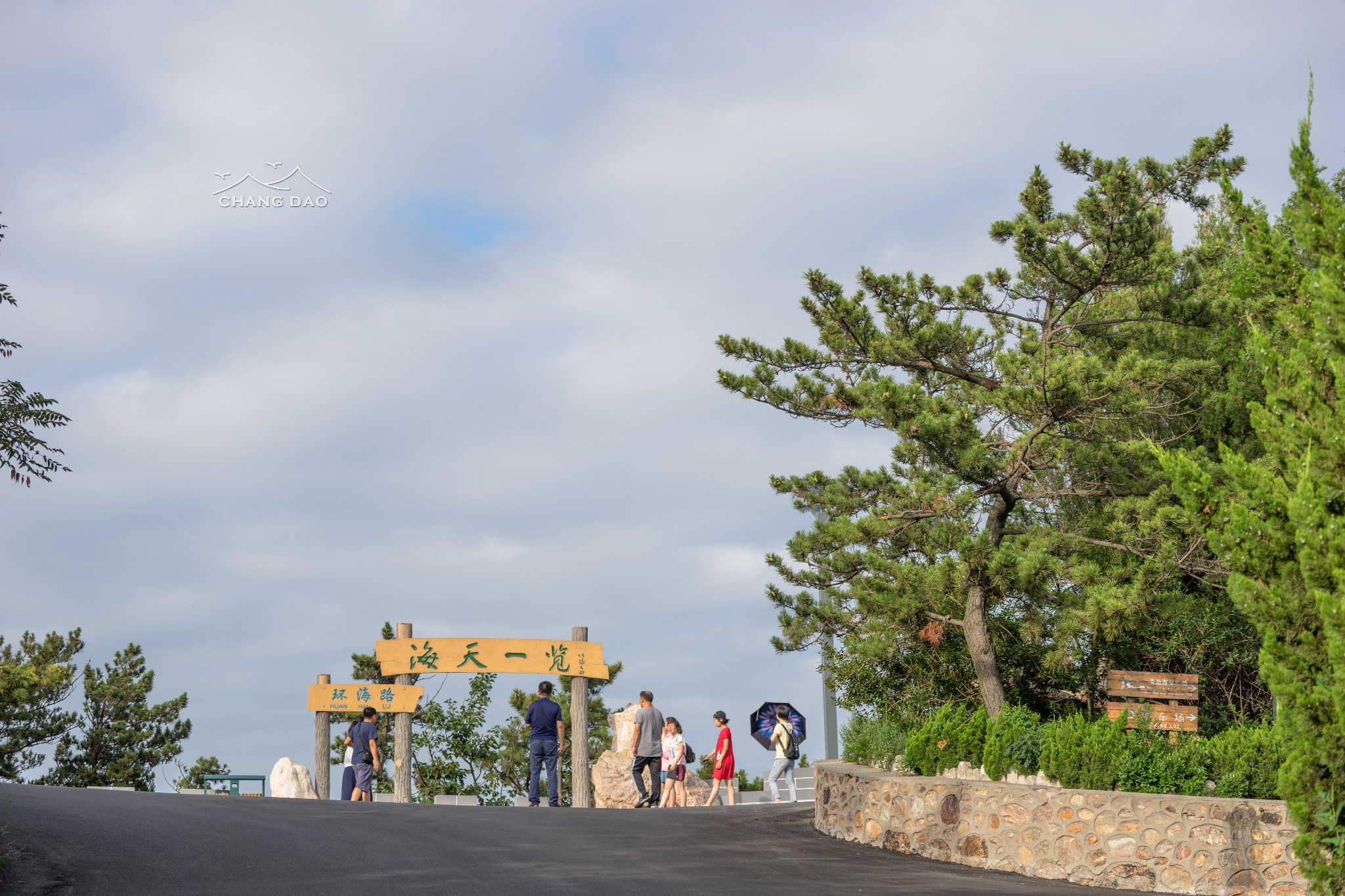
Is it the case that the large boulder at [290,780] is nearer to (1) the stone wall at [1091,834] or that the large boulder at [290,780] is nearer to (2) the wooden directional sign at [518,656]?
(2) the wooden directional sign at [518,656]

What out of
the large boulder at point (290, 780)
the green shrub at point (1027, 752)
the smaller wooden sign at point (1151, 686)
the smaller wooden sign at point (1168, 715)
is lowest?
the large boulder at point (290, 780)

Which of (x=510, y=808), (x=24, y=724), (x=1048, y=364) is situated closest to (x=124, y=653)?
(x=24, y=724)

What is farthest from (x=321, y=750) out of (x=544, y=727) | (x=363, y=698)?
(x=544, y=727)

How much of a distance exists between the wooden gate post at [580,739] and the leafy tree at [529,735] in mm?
4948

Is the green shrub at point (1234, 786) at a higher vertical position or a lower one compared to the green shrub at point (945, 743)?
lower

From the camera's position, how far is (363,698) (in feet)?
77.0

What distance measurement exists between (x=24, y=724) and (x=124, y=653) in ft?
12.0

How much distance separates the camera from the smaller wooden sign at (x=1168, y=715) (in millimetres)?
13875

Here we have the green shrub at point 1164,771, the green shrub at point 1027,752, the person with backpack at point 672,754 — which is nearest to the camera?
the green shrub at point 1164,771

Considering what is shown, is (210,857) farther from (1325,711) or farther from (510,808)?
(1325,711)

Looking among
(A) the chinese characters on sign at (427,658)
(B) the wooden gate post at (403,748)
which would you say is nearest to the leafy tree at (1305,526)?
(A) the chinese characters on sign at (427,658)

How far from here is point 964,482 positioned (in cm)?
1591

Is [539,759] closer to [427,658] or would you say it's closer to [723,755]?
[723,755]

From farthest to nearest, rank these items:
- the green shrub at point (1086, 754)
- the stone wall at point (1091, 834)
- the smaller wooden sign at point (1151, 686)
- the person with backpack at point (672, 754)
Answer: the person with backpack at point (672, 754) → the smaller wooden sign at point (1151, 686) → the green shrub at point (1086, 754) → the stone wall at point (1091, 834)
